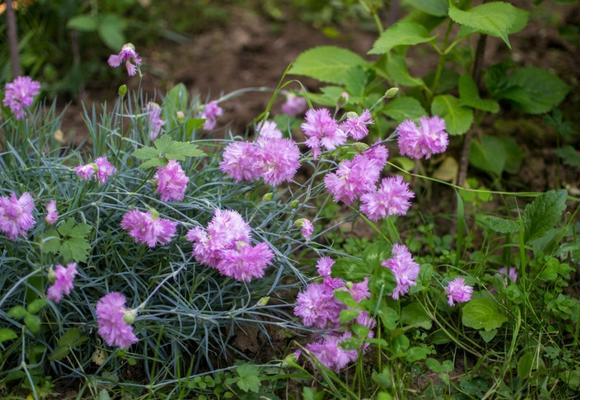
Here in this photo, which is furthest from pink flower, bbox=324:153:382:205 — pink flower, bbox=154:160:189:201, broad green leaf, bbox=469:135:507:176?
broad green leaf, bbox=469:135:507:176

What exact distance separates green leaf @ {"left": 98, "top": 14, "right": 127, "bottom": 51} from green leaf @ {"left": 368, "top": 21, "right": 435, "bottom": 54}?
4.07ft

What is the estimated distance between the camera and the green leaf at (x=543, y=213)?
2.07 m

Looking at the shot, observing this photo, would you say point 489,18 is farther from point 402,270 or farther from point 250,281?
point 250,281

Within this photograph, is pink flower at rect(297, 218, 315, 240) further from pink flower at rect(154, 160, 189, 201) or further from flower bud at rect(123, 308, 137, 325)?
flower bud at rect(123, 308, 137, 325)

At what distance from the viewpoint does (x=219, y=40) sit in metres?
3.46

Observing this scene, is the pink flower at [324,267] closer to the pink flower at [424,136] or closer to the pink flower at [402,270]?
the pink flower at [402,270]

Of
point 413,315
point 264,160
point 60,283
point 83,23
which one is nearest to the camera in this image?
point 60,283

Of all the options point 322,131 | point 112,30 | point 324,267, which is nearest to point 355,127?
point 322,131

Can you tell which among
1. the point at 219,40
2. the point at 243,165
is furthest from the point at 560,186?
the point at 219,40

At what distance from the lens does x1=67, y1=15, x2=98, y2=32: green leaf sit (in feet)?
10.00

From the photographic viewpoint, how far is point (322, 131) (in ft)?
6.01

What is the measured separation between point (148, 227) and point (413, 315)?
68cm

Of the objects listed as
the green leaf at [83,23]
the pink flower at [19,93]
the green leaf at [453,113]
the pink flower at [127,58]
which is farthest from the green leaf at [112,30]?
the green leaf at [453,113]

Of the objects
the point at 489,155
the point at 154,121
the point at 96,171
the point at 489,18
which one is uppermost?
the point at 489,18
